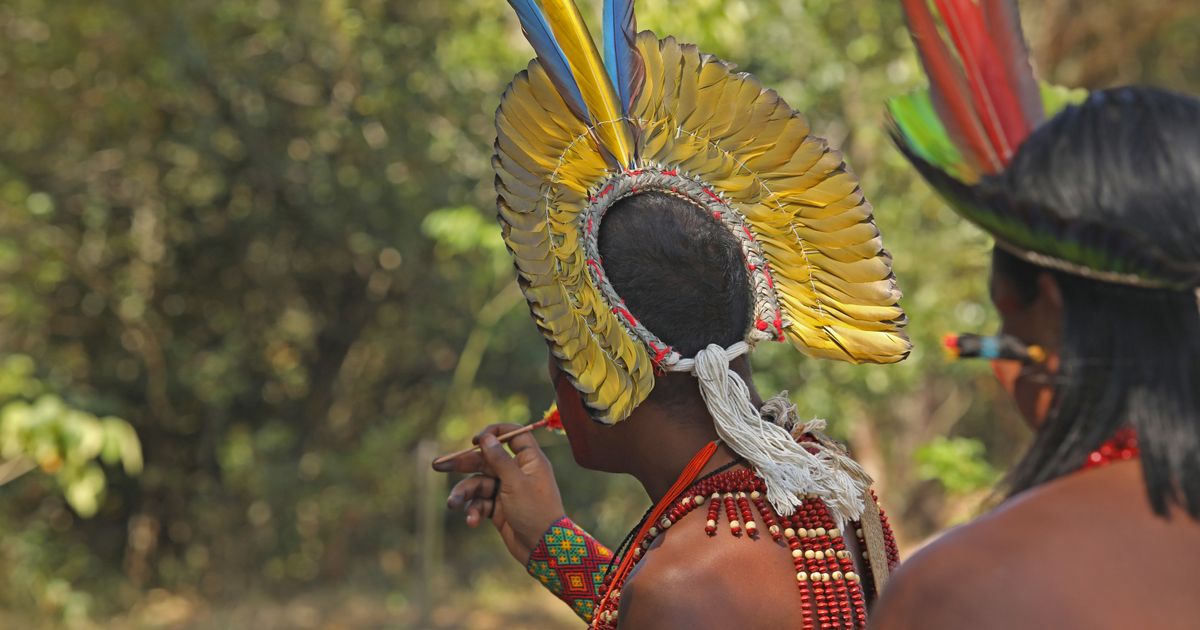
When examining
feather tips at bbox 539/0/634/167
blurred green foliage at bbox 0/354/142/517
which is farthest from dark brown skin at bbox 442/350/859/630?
blurred green foliage at bbox 0/354/142/517

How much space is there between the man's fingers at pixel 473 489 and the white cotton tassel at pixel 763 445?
2.08 feet

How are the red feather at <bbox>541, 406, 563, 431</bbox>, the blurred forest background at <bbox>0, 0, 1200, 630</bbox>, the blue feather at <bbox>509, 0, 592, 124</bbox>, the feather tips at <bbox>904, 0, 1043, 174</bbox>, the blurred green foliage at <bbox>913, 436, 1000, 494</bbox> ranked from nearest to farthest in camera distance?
the feather tips at <bbox>904, 0, 1043, 174</bbox>, the blue feather at <bbox>509, 0, 592, 124</bbox>, the red feather at <bbox>541, 406, 563, 431</bbox>, the blurred green foliage at <bbox>913, 436, 1000, 494</bbox>, the blurred forest background at <bbox>0, 0, 1200, 630</bbox>

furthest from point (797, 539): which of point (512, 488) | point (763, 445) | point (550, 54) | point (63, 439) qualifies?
point (63, 439)

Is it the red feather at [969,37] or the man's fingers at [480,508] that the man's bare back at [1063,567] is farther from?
the man's fingers at [480,508]

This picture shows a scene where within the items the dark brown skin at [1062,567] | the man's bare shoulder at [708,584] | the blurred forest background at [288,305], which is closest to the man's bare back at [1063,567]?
the dark brown skin at [1062,567]

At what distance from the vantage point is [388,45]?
29.0 ft

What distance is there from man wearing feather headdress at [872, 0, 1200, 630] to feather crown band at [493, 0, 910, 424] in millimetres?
831

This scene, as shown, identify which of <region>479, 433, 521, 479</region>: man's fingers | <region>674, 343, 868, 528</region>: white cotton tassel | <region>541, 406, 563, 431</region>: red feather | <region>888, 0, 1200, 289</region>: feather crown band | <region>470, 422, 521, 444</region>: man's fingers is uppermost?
<region>888, 0, 1200, 289</region>: feather crown band

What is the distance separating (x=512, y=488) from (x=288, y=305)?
23.6 feet

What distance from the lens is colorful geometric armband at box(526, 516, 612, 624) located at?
2834 millimetres

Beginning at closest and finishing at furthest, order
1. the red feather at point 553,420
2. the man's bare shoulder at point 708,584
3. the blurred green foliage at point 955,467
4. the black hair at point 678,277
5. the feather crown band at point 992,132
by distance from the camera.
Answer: the feather crown band at point 992,132 < the man's bare shoulder at point 708,584 < the black hair at point 678,277 < the red feather at point 553,420 < the blurred green foliage at point 955,467

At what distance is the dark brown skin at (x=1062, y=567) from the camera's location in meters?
1.43

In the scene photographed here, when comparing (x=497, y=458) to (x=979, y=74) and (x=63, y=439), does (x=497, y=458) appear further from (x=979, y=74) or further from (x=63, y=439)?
(x=63, y=439)

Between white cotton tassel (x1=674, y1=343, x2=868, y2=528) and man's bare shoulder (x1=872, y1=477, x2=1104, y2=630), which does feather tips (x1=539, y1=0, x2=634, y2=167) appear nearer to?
white cotton tassel (x1=674, y1=343, x2=868, y2=528)
